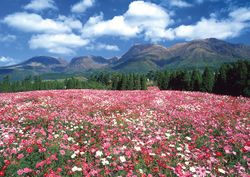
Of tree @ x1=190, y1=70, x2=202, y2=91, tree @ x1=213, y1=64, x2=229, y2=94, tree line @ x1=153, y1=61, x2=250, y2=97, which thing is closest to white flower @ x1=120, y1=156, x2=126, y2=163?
tree line @ x1=153, y1=61, x2=250, y2=97

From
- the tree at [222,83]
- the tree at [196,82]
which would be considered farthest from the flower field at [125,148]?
the tree at [196,82]

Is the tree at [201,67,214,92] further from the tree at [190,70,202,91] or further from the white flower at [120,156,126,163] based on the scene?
the white flower at [120,156,126,163]

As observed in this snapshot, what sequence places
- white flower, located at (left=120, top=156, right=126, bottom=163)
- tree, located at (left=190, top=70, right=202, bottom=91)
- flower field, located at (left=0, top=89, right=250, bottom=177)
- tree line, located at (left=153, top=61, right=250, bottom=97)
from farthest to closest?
tree, located at (left=190, top=70, right=202, bottom=91) < tree line, located at (left=153, top=61, right=250, bottom=97) < white flower, located at (left=120, top=156, right=126, bottom=163) < flower field, located at (left=0, top=89, right=250, bottom=177)

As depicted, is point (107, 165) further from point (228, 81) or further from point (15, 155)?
point (228, 81)

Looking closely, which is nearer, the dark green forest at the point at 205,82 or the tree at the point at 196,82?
the dark green forest at the point at 205,82

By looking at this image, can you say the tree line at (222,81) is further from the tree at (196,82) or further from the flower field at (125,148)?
the flower field at (125,148)

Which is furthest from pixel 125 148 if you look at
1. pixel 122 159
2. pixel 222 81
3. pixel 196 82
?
pixel 196 82

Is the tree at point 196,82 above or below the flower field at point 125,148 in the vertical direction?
below

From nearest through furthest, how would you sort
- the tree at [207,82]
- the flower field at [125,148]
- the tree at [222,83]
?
1. the flower field at [125,148]
2. the tree at [222,83]
3. the tree at [207,82]

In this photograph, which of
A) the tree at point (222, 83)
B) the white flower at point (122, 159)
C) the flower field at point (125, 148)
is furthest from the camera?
the tree at point (222, 83)

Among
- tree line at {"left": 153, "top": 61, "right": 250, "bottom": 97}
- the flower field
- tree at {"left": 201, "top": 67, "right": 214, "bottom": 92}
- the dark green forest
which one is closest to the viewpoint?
the flower field

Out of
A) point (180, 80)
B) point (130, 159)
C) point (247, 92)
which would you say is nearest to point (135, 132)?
point (130, 159)

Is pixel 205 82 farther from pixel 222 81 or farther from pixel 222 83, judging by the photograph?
pixel 222 83

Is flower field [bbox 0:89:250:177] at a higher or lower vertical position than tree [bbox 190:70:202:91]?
higher
